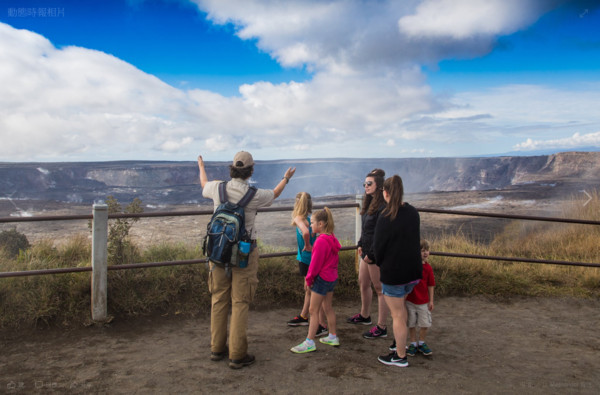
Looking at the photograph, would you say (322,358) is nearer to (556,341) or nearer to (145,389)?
(145,389)

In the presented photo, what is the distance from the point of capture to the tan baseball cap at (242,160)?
3.78 meters

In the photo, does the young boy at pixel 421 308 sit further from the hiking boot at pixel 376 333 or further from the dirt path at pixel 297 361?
the hiking boot at pixel 376 333

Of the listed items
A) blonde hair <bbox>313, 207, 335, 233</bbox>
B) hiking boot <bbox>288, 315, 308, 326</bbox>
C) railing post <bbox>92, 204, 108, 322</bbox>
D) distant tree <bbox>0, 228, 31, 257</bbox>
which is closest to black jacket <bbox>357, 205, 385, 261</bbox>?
blonde hair <bbox>313, 207, 335, 233</bbox>

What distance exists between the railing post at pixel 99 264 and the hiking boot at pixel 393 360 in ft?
9.70

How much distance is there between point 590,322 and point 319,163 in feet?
223

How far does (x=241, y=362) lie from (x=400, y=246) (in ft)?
5.35

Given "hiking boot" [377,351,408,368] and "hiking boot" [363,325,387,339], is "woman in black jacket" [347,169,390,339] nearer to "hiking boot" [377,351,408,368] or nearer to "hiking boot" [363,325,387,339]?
"hiking boot" [363,325,387,339]

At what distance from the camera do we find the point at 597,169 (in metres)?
40.1

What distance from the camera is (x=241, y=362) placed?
12.5 feet

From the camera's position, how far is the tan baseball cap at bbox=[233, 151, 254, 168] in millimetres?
3779

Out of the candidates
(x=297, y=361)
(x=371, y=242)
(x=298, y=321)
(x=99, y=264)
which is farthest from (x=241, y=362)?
(x=99, y=264)

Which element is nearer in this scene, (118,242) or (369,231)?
(369,231)

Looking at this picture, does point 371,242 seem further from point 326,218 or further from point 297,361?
point 297,361

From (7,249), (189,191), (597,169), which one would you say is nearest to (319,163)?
(189,191)
